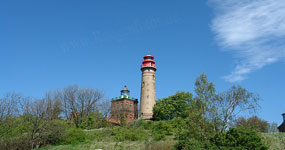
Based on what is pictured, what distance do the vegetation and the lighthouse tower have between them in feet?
35.0

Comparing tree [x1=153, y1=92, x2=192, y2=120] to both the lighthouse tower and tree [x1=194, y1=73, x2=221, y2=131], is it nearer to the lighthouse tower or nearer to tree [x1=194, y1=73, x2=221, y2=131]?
the lighthouse tower

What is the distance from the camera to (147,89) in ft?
160

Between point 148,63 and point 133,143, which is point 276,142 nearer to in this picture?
point 133,143

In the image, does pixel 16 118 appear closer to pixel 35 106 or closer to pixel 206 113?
pixel 35 106

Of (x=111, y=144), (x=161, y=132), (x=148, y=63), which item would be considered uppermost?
(x=148, y=63)

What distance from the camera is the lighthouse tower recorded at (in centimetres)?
4797

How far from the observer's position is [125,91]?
2324 inches

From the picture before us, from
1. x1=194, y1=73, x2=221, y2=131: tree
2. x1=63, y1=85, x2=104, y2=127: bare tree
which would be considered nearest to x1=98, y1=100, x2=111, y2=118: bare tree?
x1=63, y1=85, x2=104, y2=127: bare tree

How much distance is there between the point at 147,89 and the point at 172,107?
655 cm

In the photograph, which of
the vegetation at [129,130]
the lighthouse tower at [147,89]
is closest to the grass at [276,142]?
the vegetation at [129,130]

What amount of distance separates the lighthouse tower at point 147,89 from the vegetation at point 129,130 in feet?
35.0

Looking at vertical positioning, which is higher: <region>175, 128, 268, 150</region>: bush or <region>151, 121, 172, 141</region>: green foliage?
<region>151, 121, 172, 141</region>: green foliage

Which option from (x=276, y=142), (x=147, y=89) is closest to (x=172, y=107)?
(x=147, y=89)

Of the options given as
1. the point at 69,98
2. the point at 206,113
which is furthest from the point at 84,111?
the point at 206,113
